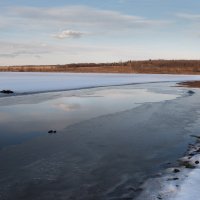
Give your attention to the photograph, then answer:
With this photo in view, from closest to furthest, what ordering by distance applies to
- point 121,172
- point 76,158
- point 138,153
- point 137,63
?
point 121,172 → point 76,158 → point 138,153 → point 137,63

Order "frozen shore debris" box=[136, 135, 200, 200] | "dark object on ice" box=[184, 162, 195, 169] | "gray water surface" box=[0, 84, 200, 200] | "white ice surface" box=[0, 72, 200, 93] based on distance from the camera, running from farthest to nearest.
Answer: "white ice surface" box=[0, 72, 200, 93]
"dark object on ice" box=[184, 162, 195, 169]
"gray water surface" box=[0, 84, 200, 200]
"frozen shore debris" box=[136, 135, 200, 200]

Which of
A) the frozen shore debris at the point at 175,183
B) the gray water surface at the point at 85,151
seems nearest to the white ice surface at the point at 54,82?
the gray water surface at the point at 85,151

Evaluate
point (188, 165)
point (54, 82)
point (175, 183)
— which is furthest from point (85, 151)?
point (54, 82)

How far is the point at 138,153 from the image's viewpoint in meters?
9.10

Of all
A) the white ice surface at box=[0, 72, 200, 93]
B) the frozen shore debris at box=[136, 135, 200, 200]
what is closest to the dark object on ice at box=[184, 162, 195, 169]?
the frozen shore debris at box=[136, 135, 200, 200]

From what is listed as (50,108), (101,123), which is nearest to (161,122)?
(101,123)

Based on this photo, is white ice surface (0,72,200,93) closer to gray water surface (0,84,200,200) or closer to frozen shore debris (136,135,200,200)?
gray water surface (0,84,200,200)

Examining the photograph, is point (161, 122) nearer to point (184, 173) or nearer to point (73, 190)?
point (184, 173)

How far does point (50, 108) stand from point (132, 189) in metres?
11.9

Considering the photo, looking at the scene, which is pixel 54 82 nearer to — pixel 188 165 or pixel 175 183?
pixel 188 165

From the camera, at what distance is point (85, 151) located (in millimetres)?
9219

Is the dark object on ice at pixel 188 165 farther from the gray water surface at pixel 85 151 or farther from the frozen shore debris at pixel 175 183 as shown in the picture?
the gray water surface at pixel 85 151

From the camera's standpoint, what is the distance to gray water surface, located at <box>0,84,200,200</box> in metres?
6.55

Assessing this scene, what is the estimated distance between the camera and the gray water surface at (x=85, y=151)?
6.55 meters
